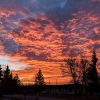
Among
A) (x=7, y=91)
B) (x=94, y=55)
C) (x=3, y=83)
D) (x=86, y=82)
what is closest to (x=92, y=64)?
(x=94, y=55)

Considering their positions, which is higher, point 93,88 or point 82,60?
point 82,60

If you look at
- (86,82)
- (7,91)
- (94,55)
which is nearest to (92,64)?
(94,55)

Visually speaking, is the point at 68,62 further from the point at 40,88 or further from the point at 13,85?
the point at 40,88

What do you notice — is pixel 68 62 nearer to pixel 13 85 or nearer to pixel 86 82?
pixel 86 82

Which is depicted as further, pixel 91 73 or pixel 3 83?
pixel 3 83

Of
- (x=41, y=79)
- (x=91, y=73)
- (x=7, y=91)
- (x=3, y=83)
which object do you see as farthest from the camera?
(x=41, y=79)

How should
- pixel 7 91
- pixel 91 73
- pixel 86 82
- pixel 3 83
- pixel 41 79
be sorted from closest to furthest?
pixel 91 73 < pixel 86 82 < pixel 3 83 < pixel 7 91 < pixel 41 79

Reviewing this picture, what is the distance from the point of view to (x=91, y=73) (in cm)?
8569

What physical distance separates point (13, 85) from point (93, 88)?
43.8 metres

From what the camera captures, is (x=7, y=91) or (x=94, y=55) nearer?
(x=94, y=55)

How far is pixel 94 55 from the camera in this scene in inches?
3428

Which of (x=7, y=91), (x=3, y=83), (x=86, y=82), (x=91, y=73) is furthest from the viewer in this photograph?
(x=7, y=91)

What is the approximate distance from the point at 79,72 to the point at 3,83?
32.0 m

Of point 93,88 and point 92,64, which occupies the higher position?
point 92,64
